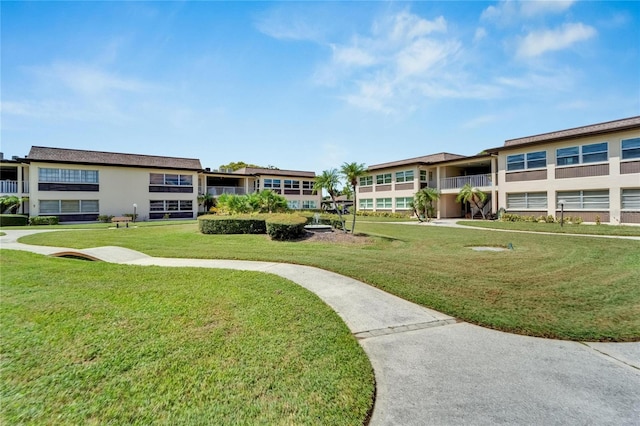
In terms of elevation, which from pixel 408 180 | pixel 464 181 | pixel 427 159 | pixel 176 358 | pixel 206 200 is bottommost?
pixel 176 358

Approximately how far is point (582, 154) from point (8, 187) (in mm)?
47038

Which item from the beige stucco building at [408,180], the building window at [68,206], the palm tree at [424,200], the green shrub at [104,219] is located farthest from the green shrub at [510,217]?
the building window at [68,206]

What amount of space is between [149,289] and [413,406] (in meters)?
5.48

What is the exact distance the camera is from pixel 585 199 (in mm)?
21719

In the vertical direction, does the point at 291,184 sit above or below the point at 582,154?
below

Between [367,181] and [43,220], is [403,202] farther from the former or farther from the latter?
[43,220]

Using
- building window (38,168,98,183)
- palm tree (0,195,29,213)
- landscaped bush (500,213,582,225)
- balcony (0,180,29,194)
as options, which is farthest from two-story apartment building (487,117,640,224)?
balcony (0,180,29,194)

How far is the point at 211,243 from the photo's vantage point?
13.2 metres

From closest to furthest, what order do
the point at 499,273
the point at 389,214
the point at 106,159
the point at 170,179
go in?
the point at 499,273
the point at 106,159
the point at 170,179
the point at 389,214

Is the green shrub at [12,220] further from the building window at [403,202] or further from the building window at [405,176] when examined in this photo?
the building window at [405,176]

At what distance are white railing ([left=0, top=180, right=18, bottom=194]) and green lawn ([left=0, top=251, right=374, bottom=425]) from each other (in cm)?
3062

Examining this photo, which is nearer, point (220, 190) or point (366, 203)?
point (220, 190)

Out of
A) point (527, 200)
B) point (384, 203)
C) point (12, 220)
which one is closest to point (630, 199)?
point (527, 200)

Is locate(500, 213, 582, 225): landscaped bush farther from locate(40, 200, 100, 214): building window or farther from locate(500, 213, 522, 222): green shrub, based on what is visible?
locate(40, 200, 100, 214): building window
